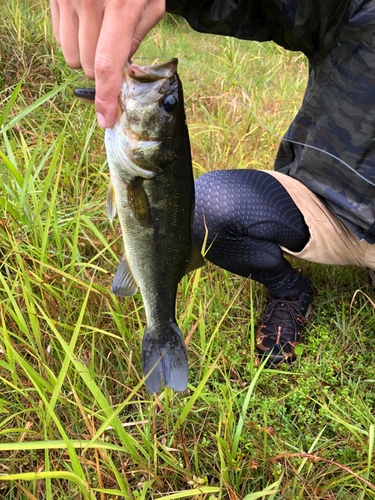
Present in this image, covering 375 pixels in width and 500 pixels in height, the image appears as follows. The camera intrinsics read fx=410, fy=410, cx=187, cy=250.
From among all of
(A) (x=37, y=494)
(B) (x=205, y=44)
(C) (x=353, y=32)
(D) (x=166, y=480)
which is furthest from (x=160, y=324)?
(B) (x=205, y=44)

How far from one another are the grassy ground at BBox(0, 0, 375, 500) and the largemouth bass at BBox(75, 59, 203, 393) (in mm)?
114

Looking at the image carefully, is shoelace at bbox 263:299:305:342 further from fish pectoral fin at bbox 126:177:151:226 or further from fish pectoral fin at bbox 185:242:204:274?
fish pectoral fin at bbox 126:177:151:226

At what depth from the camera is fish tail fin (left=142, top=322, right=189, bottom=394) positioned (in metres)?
1.27

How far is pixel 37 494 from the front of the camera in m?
1.29

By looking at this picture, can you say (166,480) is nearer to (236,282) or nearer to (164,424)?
(164,424)

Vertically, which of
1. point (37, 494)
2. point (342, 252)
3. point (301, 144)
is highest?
point (301, 144)

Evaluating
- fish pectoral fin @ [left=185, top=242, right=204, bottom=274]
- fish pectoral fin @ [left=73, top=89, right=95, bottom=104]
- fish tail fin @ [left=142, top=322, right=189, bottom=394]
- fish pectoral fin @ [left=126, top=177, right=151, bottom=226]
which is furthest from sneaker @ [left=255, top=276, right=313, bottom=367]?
fish pectoral fin @ [left=73, top=89, right=95, bottom=104]

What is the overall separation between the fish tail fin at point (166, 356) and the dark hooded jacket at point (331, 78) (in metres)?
0.98

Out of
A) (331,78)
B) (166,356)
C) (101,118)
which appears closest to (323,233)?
(331,78)

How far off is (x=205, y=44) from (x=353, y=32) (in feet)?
14.7

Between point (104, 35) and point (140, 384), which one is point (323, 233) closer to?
point (140, 384)

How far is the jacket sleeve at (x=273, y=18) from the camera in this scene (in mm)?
1498

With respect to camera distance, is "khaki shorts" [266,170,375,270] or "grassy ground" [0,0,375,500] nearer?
"grassy ground" [0,0,375,500]

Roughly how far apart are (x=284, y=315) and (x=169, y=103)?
1359 millimetres
